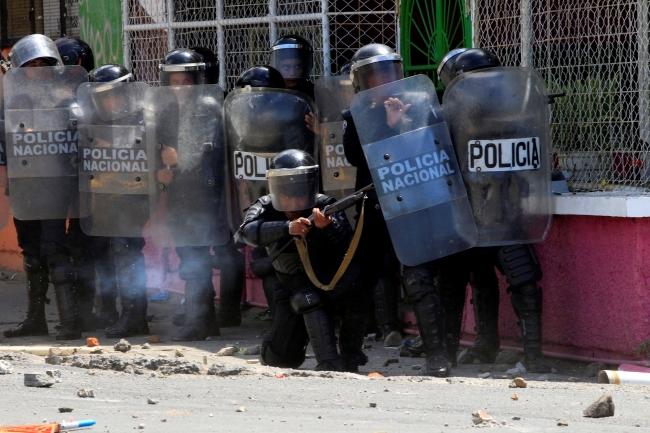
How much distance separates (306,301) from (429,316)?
68 cm

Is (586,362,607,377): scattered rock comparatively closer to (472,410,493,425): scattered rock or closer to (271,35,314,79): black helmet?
(472,410,493,425): scattered rock

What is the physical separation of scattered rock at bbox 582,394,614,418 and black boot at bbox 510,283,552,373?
1656mm

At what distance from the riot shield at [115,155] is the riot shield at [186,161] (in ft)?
0.24

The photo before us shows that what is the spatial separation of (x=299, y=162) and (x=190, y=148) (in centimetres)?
158

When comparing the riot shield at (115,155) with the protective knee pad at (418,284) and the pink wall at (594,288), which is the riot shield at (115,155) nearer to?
the protective knee pad at (418,284)

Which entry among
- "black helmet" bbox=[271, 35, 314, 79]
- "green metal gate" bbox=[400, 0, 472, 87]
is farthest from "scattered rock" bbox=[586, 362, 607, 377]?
"green metal gate" bbox=[400, 0, 472, 87]

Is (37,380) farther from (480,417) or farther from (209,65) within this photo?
(209,65)

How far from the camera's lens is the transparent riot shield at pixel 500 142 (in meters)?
6.02

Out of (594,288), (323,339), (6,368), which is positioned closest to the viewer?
(6,368)

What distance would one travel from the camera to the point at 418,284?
5930mm

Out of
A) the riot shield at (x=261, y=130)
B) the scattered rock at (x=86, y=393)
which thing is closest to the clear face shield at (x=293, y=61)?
the riot shield at (x=261, y=130)

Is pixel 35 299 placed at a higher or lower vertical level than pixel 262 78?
lower

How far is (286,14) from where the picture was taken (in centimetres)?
895

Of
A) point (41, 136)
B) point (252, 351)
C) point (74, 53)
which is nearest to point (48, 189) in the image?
point (41, 136)
